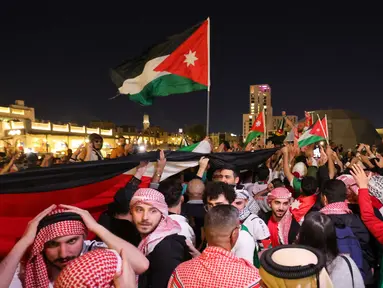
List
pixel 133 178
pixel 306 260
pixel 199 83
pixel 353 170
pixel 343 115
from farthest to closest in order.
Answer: pixel 343 115 → pixel 199 83 → pixel 133 178 → pixel 353 170 → pixel 306 260

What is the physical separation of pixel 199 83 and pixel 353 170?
3440 millimetres

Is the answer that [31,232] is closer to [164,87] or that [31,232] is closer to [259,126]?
[164,87]

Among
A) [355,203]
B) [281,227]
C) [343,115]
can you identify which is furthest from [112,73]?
[343,115]

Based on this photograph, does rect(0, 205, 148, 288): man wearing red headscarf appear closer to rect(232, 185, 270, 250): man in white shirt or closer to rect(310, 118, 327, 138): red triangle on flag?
rect(232, 185, 270, 250): man in white shirt

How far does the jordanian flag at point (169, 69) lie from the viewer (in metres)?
6.08

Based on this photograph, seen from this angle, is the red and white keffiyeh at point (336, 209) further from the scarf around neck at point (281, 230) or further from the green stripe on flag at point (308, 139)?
the green stripe on flag at point (308, 139)

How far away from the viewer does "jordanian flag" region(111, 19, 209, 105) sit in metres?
6.08

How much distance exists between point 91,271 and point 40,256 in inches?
33.6

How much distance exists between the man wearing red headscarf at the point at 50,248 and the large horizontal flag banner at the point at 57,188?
1.07 ft

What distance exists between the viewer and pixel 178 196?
382cm

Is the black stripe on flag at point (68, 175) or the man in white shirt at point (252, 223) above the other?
the black stripe on flag at point (68, 175)

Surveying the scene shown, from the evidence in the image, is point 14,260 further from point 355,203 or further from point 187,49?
point 187,49

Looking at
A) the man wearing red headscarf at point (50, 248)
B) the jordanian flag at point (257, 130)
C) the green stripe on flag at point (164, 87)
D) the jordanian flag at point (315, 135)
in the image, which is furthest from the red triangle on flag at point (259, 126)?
the man wearing red headscarf at point (50, 248)

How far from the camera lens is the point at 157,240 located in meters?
2.85
